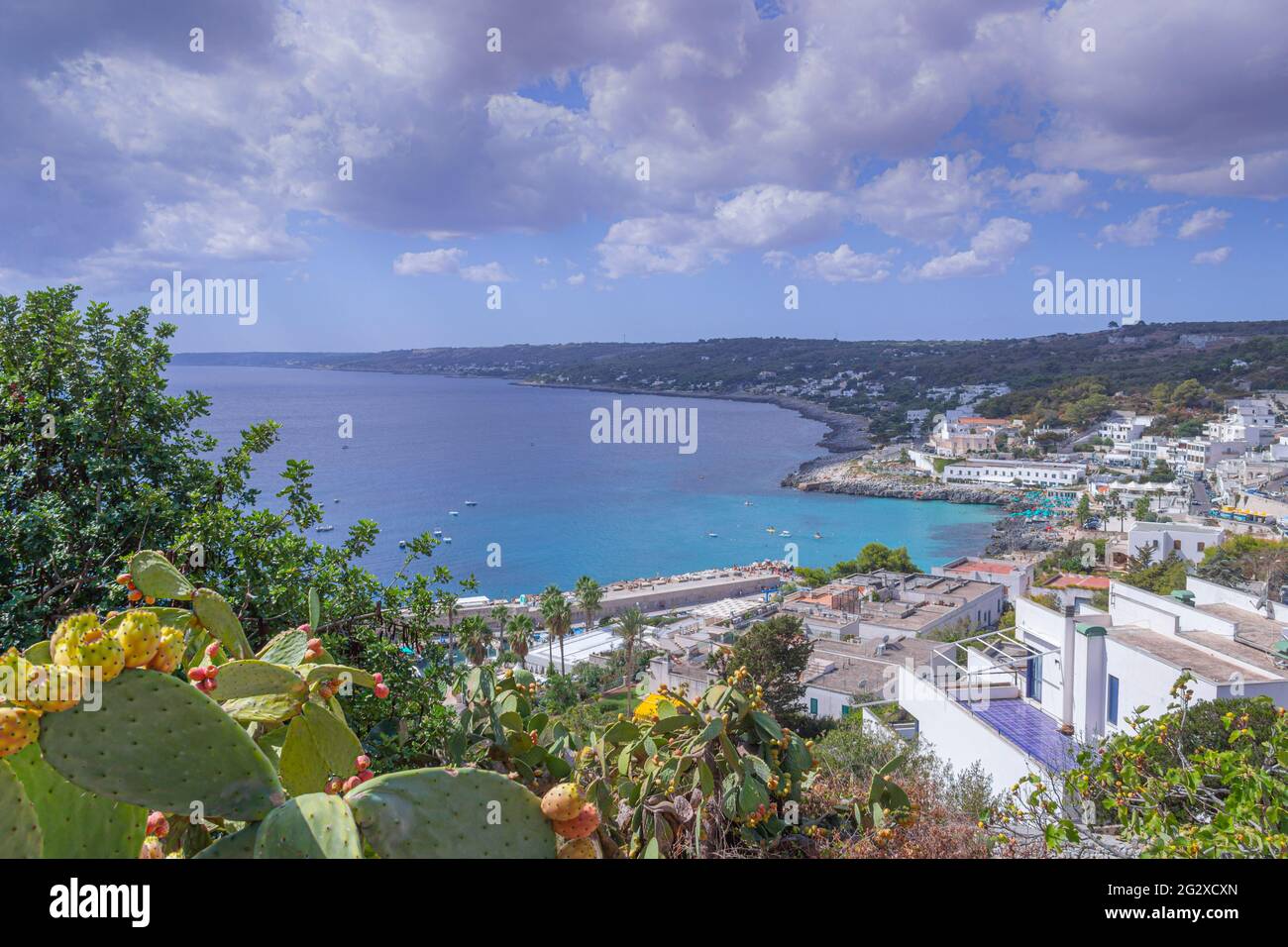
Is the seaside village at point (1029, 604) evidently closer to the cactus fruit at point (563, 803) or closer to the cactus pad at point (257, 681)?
the cactus pad at point (257, 681)

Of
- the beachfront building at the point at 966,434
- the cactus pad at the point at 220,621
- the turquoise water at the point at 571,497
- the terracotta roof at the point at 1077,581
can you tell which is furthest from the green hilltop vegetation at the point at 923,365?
the cactus pad at the point at 220,621

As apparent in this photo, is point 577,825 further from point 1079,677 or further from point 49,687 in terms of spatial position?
point 1079,677

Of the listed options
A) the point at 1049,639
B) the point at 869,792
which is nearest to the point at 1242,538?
the point at 1049,639

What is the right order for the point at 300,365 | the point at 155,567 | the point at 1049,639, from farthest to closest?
the point at 300,365, the point at 1049,639, the point at 155,567
